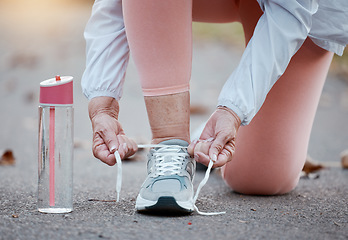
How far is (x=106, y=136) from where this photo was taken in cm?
122

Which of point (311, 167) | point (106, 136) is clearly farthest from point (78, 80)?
point (106, 136)

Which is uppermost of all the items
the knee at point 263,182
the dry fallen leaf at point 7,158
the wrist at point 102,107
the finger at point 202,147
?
the wrist at point 102,107

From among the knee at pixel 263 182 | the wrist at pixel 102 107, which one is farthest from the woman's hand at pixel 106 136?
the knee at pixel 263 182

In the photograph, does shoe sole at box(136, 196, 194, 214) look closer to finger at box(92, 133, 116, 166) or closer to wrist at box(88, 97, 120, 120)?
finger at box(92, 133, 116, 166)

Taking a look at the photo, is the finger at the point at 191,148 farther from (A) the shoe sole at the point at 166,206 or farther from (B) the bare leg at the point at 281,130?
(B) the bare leg at the point at 281,130

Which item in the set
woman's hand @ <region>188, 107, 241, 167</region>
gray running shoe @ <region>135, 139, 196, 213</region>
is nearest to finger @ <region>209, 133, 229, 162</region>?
woman's hand @ <region>188, 107, 241, 167</region>

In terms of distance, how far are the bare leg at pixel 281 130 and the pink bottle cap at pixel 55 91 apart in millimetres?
638

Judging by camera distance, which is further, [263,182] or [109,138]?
[263,182]

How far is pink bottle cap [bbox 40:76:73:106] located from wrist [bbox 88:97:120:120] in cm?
19

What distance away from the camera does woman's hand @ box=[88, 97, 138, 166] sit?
120 cm

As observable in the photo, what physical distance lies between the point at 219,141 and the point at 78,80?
3410 millimetres

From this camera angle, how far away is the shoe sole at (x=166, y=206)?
1106 millimetres

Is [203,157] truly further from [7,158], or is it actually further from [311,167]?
[7,158]

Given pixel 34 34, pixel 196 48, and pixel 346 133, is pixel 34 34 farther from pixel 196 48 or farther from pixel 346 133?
pixel 346 133
